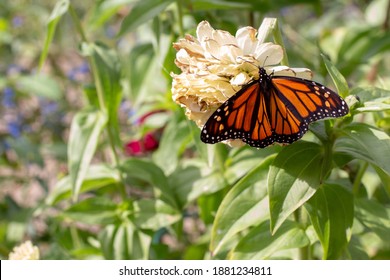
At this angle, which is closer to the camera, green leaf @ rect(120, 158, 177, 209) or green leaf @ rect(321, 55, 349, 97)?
green leaf @ rect(321, 55, 349, 97)

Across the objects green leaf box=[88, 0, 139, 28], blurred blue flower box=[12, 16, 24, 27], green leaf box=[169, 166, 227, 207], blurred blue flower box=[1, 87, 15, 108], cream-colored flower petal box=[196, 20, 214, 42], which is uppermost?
blurred blue flower box=[12, 16, 24, 27]

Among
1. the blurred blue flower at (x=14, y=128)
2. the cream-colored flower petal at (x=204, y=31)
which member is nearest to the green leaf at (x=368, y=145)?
the cream-colored flower petal at (x=204, y=31)

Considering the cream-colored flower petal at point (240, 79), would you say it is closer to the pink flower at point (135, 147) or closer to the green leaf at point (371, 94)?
the green leaf at point (371, 94)

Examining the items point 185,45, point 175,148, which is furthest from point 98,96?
point 185,45

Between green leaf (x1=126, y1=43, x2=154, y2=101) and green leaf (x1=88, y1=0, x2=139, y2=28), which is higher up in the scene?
green leaf (x1=88, y1=0, x2=139, y2=28)

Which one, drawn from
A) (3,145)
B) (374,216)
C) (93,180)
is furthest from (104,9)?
(3,145)

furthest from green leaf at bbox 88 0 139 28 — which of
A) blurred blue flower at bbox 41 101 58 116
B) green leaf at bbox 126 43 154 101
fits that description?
blurred blue flower at bbox 41 101 58 116

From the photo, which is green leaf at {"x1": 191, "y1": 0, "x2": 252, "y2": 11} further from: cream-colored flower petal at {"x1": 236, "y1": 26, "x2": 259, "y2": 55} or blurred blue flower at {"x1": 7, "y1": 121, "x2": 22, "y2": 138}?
blurred blue flower at {"x1": 7, "y1": 121, "x2": 22, "y2": 138}
